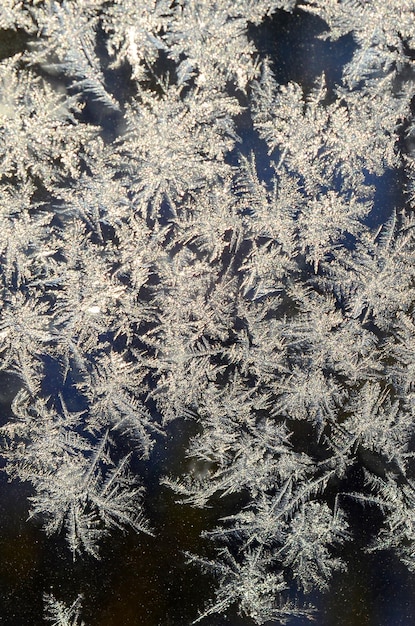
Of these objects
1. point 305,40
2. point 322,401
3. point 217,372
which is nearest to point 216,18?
point 305,40

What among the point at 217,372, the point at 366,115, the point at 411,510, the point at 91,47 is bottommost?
the point at 411,510

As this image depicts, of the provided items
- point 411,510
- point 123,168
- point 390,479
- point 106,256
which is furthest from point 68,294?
point 411,510

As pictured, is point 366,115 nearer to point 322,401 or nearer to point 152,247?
point 152,247

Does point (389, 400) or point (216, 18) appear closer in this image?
point (216, 18)

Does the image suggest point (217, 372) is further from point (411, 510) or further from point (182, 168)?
point (411, 510)

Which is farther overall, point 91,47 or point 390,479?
point 390,479

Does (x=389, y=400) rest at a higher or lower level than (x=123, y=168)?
lower
